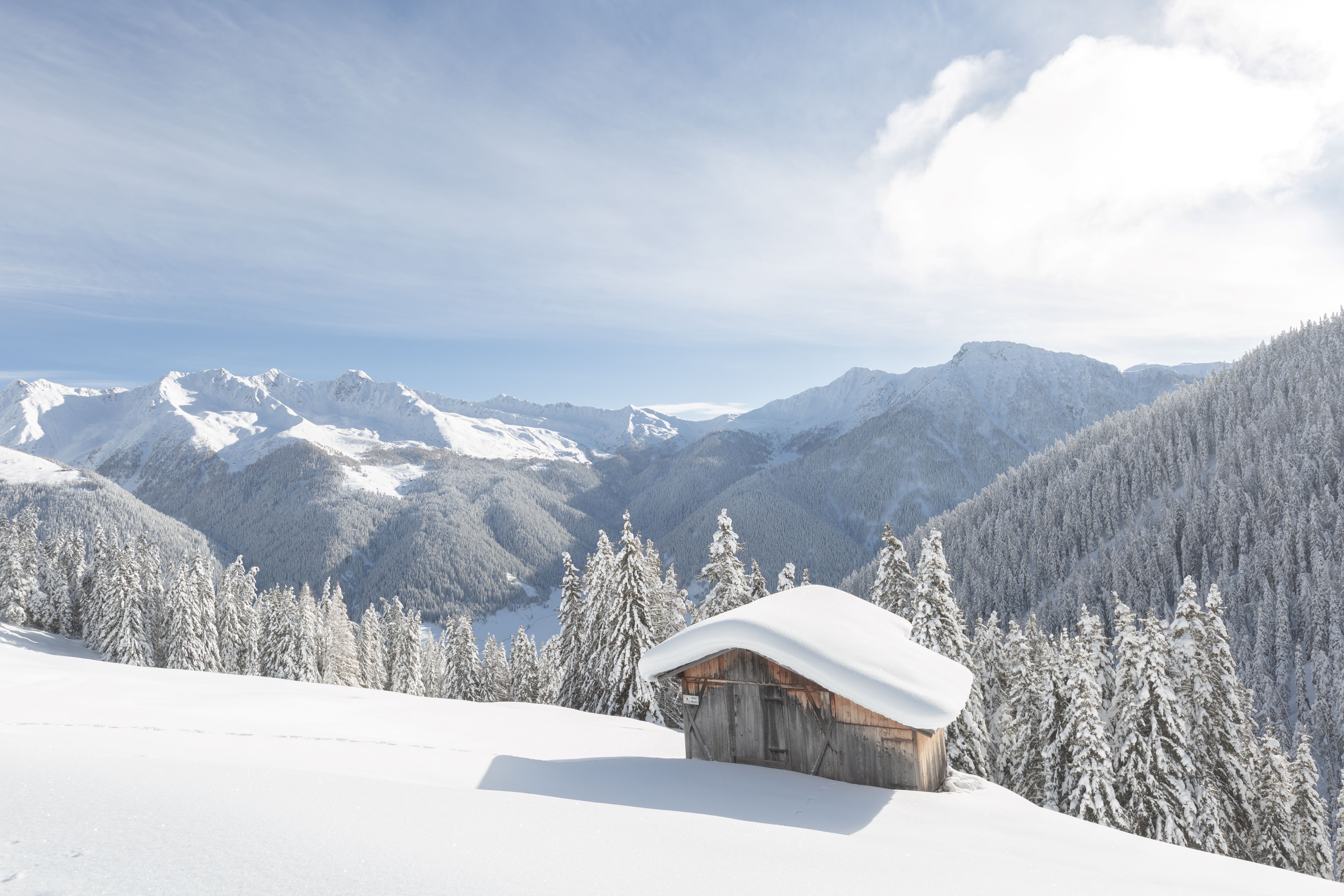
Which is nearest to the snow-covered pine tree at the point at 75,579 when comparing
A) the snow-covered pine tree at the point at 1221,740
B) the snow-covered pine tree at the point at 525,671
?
the snow-covered pine tree at the point at 525,671

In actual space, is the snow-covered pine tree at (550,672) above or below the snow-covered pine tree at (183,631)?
below

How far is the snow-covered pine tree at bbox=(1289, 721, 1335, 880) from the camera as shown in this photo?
24438 mm

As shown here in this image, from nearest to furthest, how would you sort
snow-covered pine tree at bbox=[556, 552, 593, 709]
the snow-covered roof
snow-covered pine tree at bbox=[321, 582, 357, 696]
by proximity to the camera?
the snow-covered roof
snow-covered pine tree at bbox=[556, 552, 593, 709]
snow-covered pine tree at bbox=[321, 582, 357, 696]

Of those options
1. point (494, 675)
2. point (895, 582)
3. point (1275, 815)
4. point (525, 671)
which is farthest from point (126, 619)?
point (1275, 815)

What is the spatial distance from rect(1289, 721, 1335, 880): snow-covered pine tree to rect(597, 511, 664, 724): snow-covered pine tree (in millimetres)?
Result: 25040

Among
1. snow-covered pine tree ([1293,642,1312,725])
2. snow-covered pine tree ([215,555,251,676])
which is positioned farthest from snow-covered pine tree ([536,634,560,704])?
snow-covered pine tree ([1293,642,1312,725])

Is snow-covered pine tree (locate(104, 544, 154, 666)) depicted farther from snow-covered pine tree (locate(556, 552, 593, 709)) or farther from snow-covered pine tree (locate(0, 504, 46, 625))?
snow-covered pine tree (locate(556, 552, 593, 709))

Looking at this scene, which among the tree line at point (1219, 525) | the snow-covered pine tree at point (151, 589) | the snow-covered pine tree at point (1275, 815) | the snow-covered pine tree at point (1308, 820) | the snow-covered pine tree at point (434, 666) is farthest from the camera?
the tree line at point (1219, 525)

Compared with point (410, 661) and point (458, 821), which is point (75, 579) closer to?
point (410, 661)

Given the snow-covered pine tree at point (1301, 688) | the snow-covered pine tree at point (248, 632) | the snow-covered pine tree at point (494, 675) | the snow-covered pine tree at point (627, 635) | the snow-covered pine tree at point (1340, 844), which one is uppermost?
the snow-covered pine tree at point (627, 635)

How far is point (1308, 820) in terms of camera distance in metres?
25.1

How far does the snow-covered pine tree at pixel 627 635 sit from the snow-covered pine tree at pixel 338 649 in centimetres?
3004

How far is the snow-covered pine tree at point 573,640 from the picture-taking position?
30078 mm

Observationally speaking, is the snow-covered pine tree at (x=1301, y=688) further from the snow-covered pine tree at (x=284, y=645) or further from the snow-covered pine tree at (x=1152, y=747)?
the snow-covered pine tree at (x=284, y=645)
